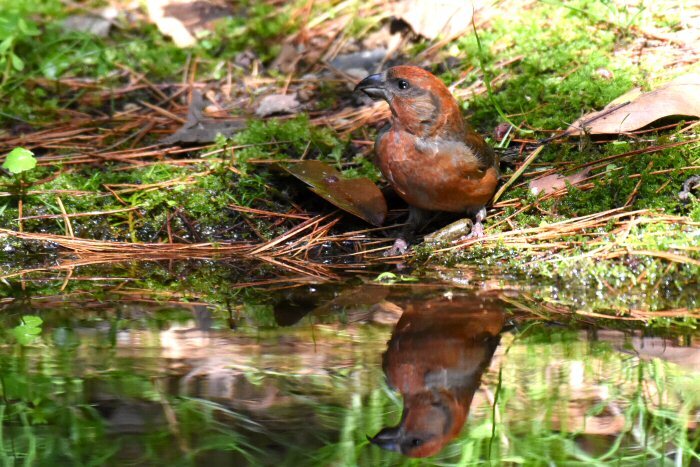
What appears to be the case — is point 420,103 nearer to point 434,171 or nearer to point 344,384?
point 434,171

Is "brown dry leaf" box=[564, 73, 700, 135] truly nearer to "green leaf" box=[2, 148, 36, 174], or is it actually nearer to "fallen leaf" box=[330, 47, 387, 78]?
"fallen leaf" box=[330, 47, 387, 78]

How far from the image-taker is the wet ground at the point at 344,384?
235 centimetres

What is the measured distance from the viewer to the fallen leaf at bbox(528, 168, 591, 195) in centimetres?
438

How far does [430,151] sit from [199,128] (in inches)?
71.9

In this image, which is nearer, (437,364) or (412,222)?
(437,364)

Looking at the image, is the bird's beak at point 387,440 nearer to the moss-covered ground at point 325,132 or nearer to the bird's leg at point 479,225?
the moss-covered ground at point 325,132

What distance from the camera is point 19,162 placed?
14.8 ft

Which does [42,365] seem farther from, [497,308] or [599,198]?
[599,198]

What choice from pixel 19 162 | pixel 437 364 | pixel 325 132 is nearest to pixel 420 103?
pixel 325 132

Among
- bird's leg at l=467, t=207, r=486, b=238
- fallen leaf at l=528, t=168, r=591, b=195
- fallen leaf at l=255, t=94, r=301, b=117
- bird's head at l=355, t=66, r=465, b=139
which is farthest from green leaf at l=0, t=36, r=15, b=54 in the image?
fallen leaf at l=528, t=168, r=591, b=195

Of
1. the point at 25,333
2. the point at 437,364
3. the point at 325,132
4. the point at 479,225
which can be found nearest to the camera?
the point at 437,364

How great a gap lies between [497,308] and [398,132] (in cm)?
131

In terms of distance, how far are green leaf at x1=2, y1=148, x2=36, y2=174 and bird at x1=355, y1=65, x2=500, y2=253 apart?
183 cm

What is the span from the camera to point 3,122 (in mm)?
5562
